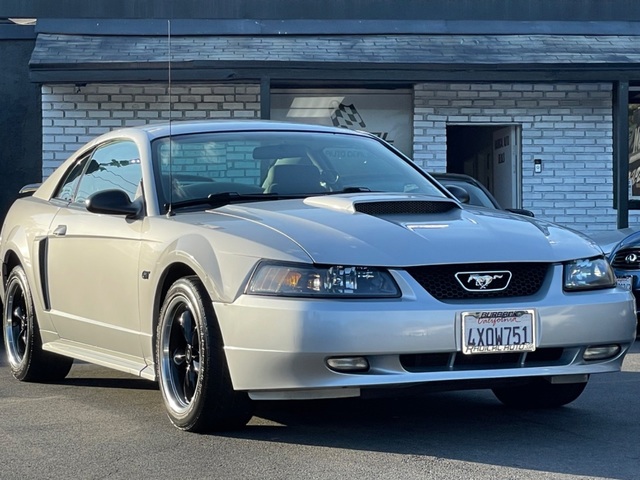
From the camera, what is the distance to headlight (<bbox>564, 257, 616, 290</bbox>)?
5316mm

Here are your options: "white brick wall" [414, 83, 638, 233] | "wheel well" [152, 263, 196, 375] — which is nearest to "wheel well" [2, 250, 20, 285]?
"wheel well" [152, 263, 196, 375]

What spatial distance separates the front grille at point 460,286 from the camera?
5016mm

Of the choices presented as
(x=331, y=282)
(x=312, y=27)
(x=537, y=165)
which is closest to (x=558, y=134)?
(x=537, y=165)

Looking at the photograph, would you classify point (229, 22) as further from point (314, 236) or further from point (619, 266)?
point (314, 236)

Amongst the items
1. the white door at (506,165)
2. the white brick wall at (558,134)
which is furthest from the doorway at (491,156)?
the white brick wall at (558,134)

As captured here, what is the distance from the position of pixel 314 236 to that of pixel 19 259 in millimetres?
2963

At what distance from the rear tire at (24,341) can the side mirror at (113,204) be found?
4.81ft

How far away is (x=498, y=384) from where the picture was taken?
16.9 ft

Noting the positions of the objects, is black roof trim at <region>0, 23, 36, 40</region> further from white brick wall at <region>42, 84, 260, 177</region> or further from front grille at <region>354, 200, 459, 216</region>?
front grille at <region>354, 200, 459, 216</region>

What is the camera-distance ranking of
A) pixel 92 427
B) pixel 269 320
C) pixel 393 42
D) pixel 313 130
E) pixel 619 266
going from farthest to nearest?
pixel 393 42 → pixel 619 266 → pixel 313 130 → pixel 92 427 → pixel 269 320

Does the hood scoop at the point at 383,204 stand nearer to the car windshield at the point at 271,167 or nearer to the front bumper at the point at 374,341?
the car windshield at the point at 271,167

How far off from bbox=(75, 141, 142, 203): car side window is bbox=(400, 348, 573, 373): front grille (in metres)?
1.99

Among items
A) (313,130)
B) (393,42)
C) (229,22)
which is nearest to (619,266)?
(313,130)

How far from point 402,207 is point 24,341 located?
294 cm
